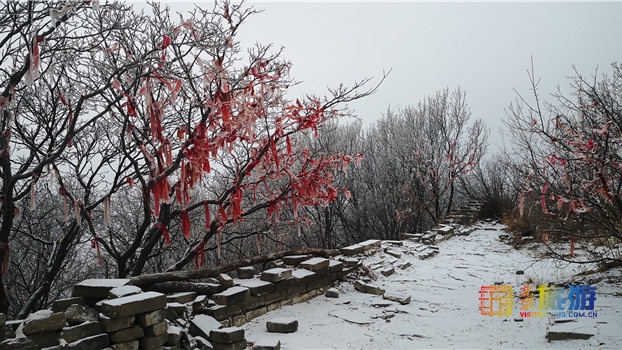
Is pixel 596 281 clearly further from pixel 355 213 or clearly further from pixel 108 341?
pixel 355 213

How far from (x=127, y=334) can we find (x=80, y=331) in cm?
37

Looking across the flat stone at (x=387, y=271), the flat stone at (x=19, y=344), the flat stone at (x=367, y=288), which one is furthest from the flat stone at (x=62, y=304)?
the flat stone at (x=387, y=271)

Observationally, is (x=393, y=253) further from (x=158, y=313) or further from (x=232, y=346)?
(x=158, y=313)

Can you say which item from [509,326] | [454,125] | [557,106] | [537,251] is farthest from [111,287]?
[454,125]

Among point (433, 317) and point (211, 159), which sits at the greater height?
point (211, 159)

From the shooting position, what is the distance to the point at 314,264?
5914 mm

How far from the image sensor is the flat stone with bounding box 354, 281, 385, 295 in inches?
233

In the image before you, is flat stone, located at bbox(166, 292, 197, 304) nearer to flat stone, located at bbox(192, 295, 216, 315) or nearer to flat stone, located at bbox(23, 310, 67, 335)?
flat stone, located at bbox(192, 295, 216, 315)

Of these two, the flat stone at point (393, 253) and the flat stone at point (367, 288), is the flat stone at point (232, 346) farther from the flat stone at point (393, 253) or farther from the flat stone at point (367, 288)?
the flat stone at point (393, 253)

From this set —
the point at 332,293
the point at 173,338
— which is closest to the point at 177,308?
the point at 173,338

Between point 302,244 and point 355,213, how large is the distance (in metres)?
2.85

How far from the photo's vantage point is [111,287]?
3.50 meters

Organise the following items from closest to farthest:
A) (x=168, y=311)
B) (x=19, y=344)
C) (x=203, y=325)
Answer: (x=19, y=344)
(x=203, y=325)
(x=168, y=311)

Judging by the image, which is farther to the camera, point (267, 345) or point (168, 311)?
point (168, 311)
